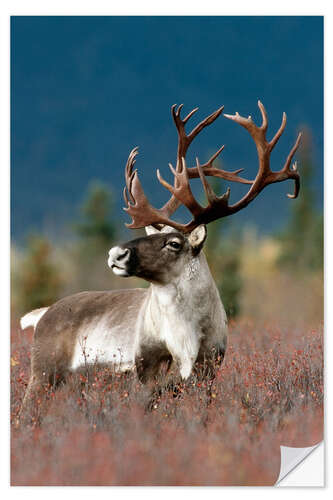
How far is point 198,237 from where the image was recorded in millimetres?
4043

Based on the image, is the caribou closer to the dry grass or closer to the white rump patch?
the dry grass

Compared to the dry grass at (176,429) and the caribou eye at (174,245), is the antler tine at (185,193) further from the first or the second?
the dry grass at (176,429)

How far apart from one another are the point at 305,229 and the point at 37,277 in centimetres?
300

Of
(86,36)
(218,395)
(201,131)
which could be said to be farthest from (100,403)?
(86,36)

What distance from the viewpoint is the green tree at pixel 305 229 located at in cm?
526

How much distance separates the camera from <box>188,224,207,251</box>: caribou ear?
402 cm

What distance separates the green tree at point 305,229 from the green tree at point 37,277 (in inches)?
102

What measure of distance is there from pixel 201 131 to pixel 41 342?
194 cm

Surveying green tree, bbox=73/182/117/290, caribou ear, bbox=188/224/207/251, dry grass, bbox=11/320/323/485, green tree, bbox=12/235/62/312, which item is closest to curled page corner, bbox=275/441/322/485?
dry grass, bbox=11/320/323/485

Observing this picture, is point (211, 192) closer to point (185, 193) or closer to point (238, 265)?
point (185, 193)

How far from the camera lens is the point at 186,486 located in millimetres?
3479

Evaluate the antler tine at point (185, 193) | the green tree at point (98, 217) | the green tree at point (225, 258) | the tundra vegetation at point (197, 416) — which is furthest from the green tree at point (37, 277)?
the antler tine at point (185, 193)

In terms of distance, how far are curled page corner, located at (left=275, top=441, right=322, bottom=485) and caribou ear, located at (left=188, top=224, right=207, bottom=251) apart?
4.26 ft
